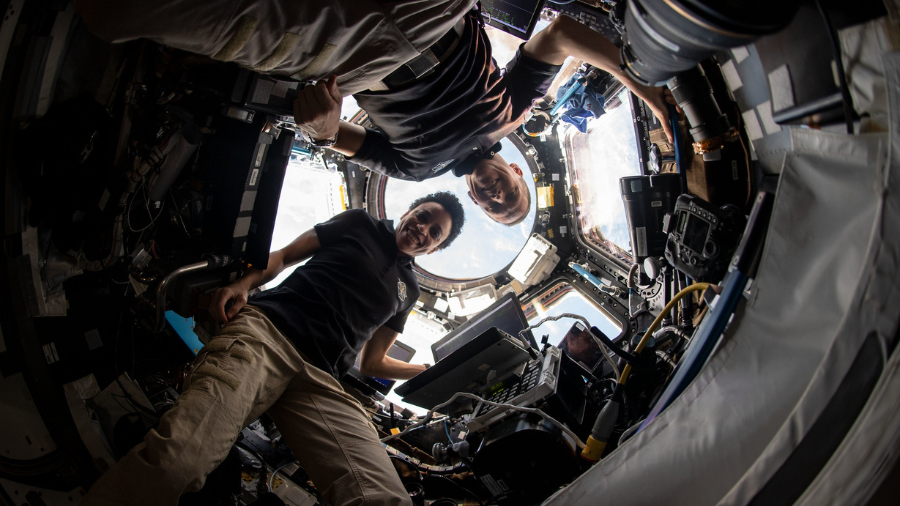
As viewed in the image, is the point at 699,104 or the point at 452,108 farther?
the point at 452,108

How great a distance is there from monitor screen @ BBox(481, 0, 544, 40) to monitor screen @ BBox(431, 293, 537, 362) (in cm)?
217

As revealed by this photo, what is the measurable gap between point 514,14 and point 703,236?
2205 millimetres

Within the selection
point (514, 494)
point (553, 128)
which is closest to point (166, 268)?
point (514, 494)

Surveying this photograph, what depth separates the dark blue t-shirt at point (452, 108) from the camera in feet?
7.78

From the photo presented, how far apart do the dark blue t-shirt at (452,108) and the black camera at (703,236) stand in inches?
58.3

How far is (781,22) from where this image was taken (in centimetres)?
87

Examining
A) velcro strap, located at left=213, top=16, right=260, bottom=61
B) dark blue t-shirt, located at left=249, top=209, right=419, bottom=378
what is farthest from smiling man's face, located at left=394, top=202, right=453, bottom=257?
velcro strap, located at left=213, top=16, right=260, bottom=61

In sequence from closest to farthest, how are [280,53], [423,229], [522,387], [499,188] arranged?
1. [280,53]
2. [522,387]
3. [423,229]
4. [499,188]

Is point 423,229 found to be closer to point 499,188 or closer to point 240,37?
point 499,188

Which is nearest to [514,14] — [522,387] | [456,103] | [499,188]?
[456,103]

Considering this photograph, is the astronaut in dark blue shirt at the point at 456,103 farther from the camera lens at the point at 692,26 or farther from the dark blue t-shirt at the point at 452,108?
the camera lens at the point at 692,26

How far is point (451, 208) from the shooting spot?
3.85 m

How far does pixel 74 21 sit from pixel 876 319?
2.52m

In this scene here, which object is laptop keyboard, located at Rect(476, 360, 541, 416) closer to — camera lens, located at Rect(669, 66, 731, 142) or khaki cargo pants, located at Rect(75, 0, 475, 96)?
camera lens, located at Rect(669, 66, 731, 142)
